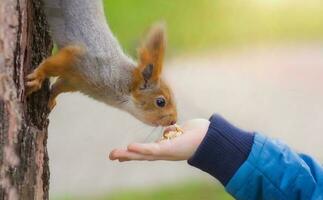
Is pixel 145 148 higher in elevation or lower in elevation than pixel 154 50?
lower

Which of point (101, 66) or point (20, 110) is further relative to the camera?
point (101, 66)

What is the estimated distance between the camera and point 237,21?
1.90m

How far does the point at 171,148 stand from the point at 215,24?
0.95 meters

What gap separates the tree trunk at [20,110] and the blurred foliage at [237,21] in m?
0.88

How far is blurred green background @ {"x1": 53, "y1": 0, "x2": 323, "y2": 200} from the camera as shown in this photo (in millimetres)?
1796

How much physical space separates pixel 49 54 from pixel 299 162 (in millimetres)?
410

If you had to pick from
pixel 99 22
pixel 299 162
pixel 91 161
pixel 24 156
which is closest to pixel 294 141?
pixel 91 161

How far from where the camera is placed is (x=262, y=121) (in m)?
1.89

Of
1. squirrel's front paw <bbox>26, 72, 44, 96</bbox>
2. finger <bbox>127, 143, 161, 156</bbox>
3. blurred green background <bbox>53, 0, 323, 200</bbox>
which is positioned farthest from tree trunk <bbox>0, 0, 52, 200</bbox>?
blurred green background <bbox>53, 0, 323, 200</bbox>


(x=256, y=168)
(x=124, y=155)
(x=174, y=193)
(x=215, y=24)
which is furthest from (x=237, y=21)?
(x=124, y=155)

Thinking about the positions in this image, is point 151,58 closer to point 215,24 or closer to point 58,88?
point 58,88

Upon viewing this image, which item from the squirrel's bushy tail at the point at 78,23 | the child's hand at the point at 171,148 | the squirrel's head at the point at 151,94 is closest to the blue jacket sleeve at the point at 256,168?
the child's hand at the point at 171,148

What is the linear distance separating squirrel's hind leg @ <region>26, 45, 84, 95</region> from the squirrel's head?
0.38 ft

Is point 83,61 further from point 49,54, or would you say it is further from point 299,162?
point 299,162
